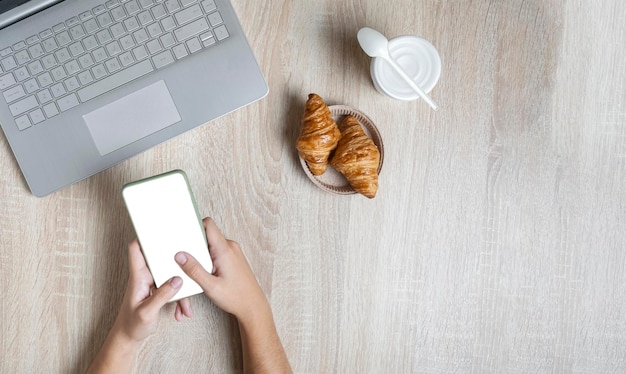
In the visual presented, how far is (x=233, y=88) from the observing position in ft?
2.69

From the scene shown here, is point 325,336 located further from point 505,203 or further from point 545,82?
point 545,82

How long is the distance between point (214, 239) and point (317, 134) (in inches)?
7.7

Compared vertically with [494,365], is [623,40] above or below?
above

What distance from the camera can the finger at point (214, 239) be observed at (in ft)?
2.53

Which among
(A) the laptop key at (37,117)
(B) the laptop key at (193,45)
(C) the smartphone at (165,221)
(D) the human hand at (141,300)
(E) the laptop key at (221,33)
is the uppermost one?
(E) the laptop key at (221,33)

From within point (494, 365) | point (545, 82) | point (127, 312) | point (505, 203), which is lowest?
point (494, 365)

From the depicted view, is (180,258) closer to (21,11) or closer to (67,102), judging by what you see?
(67,102)

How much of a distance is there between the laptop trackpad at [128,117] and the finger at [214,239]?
0.54ft

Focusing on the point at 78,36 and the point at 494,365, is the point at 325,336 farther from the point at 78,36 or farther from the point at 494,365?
the point at 78,36

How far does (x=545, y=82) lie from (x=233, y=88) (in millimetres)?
452

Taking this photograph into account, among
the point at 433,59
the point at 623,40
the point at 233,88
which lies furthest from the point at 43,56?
the point at 623,40

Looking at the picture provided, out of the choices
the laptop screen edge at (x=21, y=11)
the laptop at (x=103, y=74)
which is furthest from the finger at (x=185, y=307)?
the laptop screen edge at (x=21, y=11)

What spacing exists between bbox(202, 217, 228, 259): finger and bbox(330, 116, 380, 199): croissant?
0.61 feet

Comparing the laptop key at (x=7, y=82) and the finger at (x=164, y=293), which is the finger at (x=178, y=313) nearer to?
the finger at (x=164, y=293)
